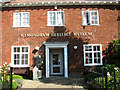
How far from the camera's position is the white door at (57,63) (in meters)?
12.6

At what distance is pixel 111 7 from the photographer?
38.7ft

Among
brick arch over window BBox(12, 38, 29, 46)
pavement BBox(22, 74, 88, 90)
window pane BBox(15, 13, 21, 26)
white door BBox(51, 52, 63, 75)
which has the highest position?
window pane BBox(15, 13, 21, 26)

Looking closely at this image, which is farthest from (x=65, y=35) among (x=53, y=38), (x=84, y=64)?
(x=84, y=64)

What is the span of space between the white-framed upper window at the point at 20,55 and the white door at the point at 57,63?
258 cm

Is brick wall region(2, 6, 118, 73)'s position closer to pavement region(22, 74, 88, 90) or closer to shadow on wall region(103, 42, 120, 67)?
shadow on wall region(103, 42, 120, 67)

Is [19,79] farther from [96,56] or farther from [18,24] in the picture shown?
[96,56]

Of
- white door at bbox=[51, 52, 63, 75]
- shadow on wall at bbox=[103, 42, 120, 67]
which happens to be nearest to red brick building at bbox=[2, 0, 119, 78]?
shadow on wall at bbox=[103, 42, 120, 67]

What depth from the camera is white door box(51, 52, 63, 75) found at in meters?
12.6

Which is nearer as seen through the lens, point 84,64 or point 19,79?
point 19,79

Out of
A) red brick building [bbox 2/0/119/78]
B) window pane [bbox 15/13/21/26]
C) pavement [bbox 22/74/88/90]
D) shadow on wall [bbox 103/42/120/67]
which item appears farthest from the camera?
window pane [bbox 15/13/21/26]

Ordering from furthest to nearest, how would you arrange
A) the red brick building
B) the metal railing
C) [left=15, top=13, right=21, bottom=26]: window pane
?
1. [left=15, top=13, right=21, bottom=26]: window pane
2. the red brick building
3. the metal railing

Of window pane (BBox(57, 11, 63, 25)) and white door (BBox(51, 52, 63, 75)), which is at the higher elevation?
window pane (BBox(57, 11, 63, 25))

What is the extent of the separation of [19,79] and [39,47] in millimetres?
4112

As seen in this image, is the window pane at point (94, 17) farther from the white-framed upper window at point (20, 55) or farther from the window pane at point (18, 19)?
the window pane at point (18, 19)
